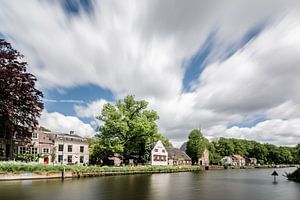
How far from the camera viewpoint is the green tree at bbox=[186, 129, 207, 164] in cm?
8512

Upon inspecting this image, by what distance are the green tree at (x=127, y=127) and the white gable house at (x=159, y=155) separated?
55.9ft

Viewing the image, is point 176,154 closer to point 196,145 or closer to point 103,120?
point 196,145

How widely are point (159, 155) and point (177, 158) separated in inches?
365

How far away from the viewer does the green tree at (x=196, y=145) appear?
8512cm

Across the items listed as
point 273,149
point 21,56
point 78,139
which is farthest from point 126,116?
point 273,149

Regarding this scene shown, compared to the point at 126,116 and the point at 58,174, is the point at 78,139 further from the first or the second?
the point at 58,174

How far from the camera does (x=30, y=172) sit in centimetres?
3306

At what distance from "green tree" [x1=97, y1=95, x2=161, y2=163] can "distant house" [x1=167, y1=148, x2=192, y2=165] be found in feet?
85.5

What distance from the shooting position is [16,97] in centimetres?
3622

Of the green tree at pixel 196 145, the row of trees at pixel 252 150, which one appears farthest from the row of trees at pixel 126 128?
the row of trees at pixel 252 150

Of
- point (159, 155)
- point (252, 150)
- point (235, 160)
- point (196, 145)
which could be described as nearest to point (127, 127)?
A: point (159, 155)

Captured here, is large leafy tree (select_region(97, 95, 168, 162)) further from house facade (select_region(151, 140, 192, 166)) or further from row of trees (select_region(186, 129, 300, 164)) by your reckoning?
row of trees (select_region(186, 129, 300, 164))

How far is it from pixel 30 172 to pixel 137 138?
23.1m

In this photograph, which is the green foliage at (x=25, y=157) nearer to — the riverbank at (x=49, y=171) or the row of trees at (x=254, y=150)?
the riverbank at (x=49, y=171)
